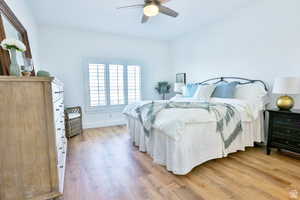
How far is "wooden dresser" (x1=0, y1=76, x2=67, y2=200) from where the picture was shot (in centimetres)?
136

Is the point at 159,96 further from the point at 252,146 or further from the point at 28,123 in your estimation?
the point at 28,123

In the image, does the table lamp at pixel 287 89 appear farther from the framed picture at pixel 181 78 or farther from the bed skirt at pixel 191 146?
the framed picture at pixel 181 78

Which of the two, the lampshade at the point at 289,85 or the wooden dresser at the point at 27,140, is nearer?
the wooden dresser at the point at 27,140

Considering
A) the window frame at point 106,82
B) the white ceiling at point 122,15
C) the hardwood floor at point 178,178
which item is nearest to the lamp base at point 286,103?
the hardwood floor at point 178,178

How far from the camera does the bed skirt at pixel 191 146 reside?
209 centimetres

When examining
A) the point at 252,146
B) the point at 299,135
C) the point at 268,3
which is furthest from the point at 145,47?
the point at 299,135

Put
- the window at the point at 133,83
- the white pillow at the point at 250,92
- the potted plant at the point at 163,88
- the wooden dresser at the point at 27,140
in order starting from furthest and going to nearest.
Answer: the potted plant at the point at 163,88, the window at the point at 133,83, the white pillow at the point at 250,92, the wooden dresser at the point at 27,140

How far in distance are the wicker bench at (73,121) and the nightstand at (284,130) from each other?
156 inches

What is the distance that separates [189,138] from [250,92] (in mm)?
1769

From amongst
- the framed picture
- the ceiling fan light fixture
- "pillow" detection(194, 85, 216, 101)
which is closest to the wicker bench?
the ceiling fan light fixture

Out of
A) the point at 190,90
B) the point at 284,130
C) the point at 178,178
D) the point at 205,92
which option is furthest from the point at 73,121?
the point at 284,130

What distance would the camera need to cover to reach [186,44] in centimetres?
513

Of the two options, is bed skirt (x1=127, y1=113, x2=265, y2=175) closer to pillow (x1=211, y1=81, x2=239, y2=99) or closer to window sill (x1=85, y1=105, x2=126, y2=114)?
pillow (x1=211, y1=81, x2=239, y2=99)

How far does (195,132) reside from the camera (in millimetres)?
2232
